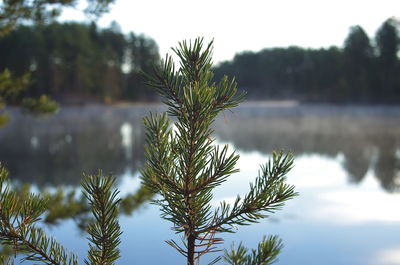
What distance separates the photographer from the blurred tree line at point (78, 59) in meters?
37.3

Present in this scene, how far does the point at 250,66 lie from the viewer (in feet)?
111

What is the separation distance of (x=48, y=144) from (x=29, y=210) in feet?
56.9

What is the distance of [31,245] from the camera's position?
851 millimetres

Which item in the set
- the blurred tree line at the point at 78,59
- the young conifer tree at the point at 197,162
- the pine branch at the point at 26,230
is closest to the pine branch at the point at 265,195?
the young conifer tree at the point at 197,162

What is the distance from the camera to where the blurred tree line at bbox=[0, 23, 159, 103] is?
123ft

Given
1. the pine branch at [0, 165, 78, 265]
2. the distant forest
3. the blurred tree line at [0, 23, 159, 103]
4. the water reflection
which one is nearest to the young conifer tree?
the pine branch at [0, 165, 78, 265]

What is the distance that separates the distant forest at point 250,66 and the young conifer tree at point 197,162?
31.9 metres

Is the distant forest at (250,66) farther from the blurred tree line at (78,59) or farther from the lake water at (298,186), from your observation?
the lake water at (298,186)

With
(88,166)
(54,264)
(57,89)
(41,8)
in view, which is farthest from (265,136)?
(57,89)

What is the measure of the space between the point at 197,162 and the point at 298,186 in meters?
8.63

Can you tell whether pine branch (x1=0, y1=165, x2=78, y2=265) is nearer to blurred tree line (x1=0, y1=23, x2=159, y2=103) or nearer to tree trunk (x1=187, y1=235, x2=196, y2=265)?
tree trunk (x1=187, y1=235, x2=196, y2=265)

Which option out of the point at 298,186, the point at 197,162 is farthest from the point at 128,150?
the point at 197,162

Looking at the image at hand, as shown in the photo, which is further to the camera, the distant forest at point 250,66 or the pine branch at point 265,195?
the distant forest at point 250,66

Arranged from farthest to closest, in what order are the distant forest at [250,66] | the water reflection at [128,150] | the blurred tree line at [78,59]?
the blurred tree line at [78,59], the distant forest at [250,66], the water reflection at [128,150]
